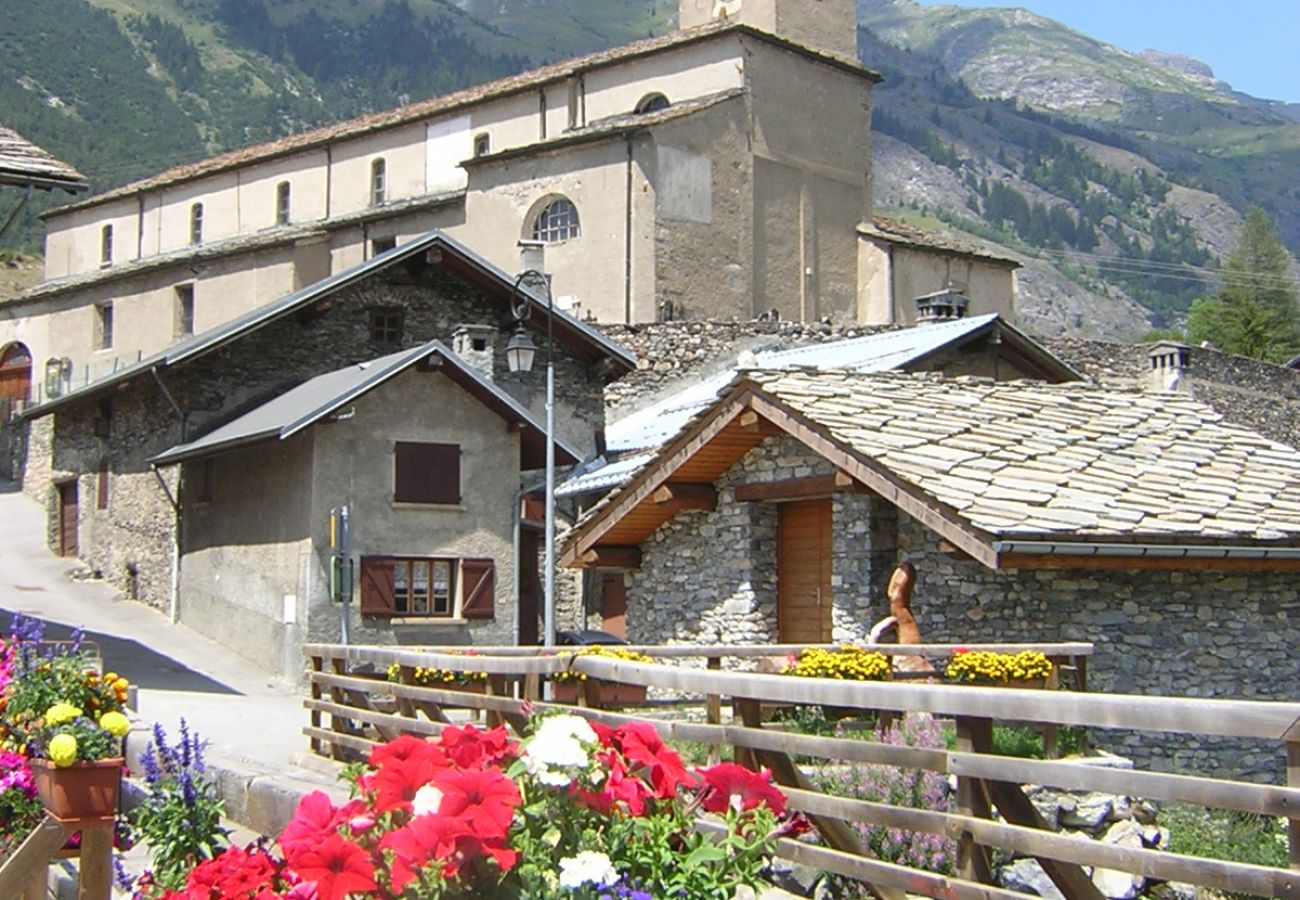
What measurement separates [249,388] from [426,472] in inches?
219

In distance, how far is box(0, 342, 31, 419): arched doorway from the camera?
55272mm

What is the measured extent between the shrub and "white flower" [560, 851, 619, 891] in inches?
155

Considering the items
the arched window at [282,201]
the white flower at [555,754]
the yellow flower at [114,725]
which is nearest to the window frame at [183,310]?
the arched window at [282,201]

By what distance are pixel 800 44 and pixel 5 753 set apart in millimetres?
41368

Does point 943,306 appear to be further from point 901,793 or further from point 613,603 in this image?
point 901,793

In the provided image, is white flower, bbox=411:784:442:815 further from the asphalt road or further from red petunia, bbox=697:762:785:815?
the asphalt road

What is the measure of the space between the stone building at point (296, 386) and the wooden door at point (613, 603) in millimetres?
2262

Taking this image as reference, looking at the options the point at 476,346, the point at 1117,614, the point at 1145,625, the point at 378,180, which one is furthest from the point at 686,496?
the point at 378,180

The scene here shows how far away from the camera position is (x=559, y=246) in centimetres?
4325

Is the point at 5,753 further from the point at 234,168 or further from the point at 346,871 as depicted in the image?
the point at 234,168

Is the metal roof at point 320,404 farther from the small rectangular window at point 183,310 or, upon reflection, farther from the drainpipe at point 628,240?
the small rectangular window at point 183,310

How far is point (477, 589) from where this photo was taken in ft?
92.8

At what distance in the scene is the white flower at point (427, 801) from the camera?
4.33 metres

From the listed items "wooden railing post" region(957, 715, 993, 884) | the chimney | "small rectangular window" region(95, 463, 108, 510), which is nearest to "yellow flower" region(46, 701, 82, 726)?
"wooden railing post" region(957, 715, 993, 884)
